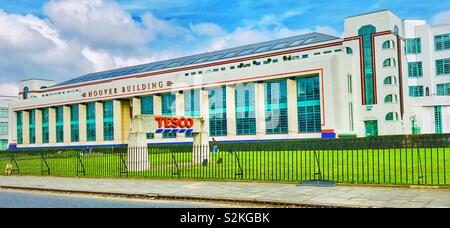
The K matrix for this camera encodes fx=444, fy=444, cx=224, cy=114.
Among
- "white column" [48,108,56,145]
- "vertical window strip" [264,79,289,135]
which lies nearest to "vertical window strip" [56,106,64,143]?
"white column" [48,108,56,145]

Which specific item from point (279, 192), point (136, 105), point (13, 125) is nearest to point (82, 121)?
point (136, 105)

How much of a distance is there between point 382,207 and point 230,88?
4576 cm

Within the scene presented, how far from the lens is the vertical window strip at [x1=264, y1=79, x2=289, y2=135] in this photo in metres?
51.7

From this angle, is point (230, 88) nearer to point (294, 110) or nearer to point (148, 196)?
point (294, 110)

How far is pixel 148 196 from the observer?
47.5 ft

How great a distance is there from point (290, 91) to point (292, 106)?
5.73 feet

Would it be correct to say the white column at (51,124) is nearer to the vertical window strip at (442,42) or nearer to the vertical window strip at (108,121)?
the vertical window strip at (108,121)

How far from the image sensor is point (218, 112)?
188ft

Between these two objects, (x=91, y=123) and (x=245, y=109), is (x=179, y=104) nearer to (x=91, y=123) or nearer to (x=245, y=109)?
(x=245, y=109)

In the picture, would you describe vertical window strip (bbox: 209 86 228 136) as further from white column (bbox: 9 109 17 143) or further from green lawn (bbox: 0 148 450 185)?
white column (bbox: 9 109 17 143)

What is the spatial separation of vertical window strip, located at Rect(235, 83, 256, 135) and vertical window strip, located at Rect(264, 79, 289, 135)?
1.78m

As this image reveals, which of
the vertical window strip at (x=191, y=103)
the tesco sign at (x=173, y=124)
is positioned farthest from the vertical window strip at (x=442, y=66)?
the tesco sign at (x=173, y=124)

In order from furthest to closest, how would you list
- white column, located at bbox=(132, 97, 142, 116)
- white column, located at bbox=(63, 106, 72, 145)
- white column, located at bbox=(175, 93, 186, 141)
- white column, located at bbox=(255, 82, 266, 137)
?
white column, located at bbox=(63, 106, 72, 145) → white column, located at bbox=(132, 97, 142, 116) → white column, located at bbox=(175, 93, 186, 141) → white column, located at bbox=(255, 82, 266, 137)
